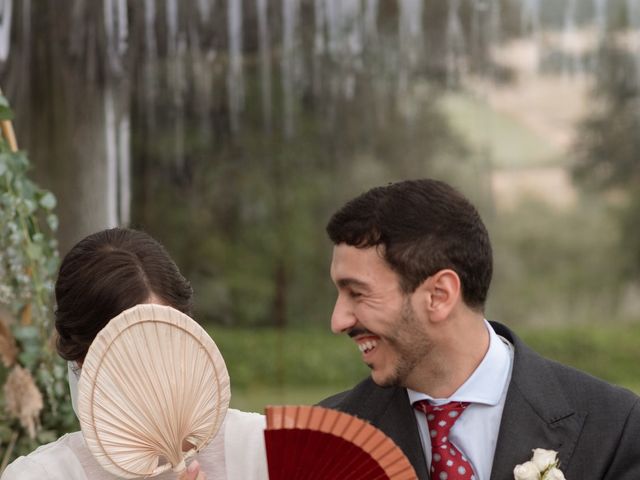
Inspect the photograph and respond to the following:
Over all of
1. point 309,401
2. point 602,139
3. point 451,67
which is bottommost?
point 309,401

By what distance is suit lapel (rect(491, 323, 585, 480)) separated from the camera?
2.29 meters

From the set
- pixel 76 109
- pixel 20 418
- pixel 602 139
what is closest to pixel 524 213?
pixel 602 139

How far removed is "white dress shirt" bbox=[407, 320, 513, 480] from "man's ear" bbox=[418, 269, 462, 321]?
158 millimetres

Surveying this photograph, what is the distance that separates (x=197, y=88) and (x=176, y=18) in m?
2.31

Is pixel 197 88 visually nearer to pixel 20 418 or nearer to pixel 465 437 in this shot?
pixel 20 418

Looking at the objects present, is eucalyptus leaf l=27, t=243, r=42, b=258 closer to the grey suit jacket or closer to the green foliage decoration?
the green foliage decoration

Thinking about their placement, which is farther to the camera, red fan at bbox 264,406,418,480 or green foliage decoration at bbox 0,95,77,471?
green foliage decoration at bbox 0,95,77,471

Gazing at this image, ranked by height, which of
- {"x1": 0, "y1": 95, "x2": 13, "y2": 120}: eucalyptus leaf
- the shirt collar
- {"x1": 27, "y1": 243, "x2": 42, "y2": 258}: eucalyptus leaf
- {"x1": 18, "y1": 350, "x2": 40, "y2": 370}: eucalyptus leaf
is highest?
{"x1": 0, "y1": 95, "x2": 13, "y2": 120}: eucalyptus leaf

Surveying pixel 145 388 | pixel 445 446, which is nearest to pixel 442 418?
pixel 445 446

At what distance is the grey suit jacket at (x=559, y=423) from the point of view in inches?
89.6

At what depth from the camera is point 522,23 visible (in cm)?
1330

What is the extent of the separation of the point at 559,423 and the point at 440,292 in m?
0.35

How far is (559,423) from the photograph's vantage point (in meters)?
2.34

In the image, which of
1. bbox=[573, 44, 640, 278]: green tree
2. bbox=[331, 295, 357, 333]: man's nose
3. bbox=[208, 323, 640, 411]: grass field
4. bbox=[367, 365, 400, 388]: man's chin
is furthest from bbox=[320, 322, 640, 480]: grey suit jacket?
bbox=[573, 44, 640, 278]: green tree
